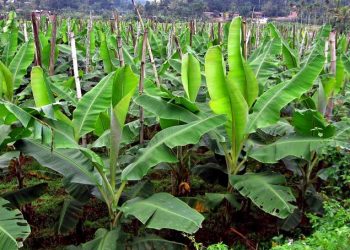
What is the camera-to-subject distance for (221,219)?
16.0 ft

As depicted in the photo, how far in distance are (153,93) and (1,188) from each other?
278 centimetres

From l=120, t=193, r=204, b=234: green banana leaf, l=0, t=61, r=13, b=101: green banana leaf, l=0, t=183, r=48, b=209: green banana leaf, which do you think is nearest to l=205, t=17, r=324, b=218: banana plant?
l=120, t=193, r=204, b=234: green banana leaf

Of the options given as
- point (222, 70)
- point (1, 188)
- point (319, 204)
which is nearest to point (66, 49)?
point (1, 188)

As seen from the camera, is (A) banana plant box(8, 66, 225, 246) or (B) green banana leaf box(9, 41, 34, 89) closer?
(A) banana plant box(8, 66, 225, 246)

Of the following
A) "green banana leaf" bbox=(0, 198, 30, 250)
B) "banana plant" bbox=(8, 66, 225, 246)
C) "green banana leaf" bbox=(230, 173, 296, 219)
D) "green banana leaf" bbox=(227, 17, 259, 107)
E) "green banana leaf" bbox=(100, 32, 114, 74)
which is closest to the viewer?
"green banana leaf" bbox=(0, 198, 30, 250)

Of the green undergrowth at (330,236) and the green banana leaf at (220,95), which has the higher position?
Result: the green banana leaf at (220,95)

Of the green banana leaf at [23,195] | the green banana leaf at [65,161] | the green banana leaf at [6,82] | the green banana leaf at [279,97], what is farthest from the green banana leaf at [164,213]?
the green banana leaf at [6,82]

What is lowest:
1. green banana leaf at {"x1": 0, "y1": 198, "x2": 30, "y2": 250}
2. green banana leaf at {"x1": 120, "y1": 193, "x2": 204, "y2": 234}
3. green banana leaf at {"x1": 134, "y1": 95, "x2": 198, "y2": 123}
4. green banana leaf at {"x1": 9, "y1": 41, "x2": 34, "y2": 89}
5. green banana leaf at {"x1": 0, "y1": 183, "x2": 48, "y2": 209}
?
green banana leaf at {"x1": 0, "y1": 183, "x2": 48, "y2": 209}

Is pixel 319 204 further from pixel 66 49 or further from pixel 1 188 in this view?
pixel 66 49

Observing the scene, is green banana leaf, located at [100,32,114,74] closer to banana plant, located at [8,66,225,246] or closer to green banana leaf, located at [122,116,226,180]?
banana plant, located at [8,66,225,246]

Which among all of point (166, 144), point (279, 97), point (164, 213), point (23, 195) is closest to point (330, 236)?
point (164, 213)

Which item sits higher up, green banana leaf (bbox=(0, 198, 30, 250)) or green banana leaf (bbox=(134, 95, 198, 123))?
green banana leaf (bbox=(134, 95, 198, 123))

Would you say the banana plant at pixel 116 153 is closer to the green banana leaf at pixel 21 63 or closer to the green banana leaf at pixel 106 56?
the green banana leaf at pixel 21 63

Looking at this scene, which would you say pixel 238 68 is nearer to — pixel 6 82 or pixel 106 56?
pixel 6 82
